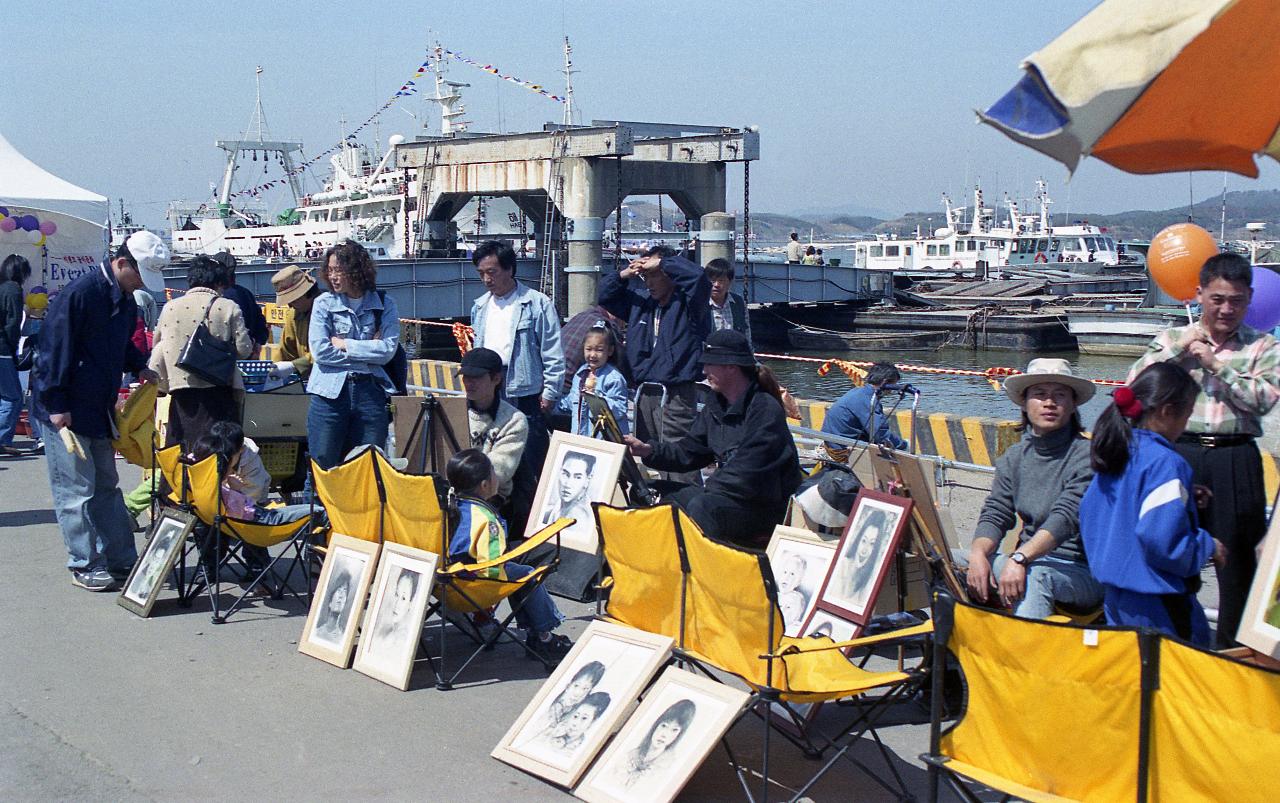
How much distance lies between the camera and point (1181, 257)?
259 inches

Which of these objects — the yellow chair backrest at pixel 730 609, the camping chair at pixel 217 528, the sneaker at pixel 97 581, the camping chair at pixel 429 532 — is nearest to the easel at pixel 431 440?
the camping chair at pixel 217 528

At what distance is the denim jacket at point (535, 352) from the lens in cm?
725

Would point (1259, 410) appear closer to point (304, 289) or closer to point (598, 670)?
point (598, 670)

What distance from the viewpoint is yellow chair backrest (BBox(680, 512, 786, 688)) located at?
392cm

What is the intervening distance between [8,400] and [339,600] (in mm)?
6972

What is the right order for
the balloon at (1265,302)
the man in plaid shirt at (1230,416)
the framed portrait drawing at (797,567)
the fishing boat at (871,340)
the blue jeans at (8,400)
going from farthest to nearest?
1. the fishing boat at (871,340)
2. the blue jeans at (8,400)
3. the balloon at (1265,302)
4. the framed portrait drawing at (797,567)
5. the man in plaid shirt at (1230,416)

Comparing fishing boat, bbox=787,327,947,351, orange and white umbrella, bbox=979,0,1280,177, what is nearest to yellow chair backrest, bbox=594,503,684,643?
orange and white umbrella, bbox=979,0,1280,177

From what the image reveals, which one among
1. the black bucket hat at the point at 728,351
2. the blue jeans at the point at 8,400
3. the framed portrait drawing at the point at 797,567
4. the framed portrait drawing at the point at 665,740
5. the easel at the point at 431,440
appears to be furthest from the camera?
the blue jeans at the point at 8,400

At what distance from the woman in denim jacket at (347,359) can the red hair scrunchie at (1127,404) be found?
4.19 metres

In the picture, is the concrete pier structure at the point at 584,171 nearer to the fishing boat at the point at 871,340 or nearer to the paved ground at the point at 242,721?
the fishing boat at the point at 871,340

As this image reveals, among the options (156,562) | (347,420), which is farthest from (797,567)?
(156,562)

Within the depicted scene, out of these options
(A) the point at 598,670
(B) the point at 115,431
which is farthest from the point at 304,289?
(A) the point at 598,670

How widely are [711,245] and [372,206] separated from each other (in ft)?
80.2

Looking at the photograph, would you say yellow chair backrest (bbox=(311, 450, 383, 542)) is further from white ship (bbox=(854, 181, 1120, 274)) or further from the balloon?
white ship (bbox=(854, 181, 1120, 274))
